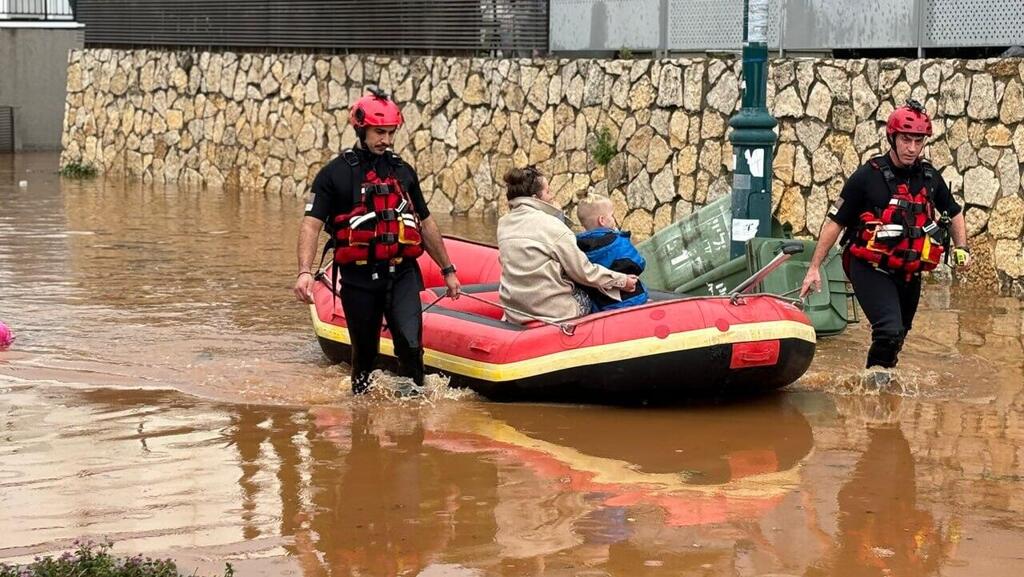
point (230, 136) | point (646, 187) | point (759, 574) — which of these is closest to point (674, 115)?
point (646, 187)

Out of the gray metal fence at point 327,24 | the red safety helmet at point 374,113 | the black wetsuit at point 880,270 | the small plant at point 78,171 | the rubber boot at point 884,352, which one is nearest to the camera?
the red safety helmet at point 374,113

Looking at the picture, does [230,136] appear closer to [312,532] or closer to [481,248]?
[481,248]

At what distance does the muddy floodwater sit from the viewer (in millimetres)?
5762

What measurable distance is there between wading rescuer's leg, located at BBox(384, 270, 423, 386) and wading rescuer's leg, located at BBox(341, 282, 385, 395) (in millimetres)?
71

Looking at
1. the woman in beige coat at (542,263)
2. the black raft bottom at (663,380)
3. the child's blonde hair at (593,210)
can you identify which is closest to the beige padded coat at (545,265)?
the woman in beige coat at (542,263)

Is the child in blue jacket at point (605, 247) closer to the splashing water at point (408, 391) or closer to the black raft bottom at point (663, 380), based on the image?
the black raft bottom at point (663, 380)

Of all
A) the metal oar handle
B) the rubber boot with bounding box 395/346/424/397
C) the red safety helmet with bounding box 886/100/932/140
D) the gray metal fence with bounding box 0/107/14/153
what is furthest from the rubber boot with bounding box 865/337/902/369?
the gray metal fence with bounding box 0/107/14/153

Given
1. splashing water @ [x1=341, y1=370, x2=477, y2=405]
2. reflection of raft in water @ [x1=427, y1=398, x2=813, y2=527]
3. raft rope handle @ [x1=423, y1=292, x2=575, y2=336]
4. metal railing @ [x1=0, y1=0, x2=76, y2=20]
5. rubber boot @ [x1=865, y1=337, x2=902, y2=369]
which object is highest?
metal railing @ [x1=0, y1=0, x2=76, y2=20]

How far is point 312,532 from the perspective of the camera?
5.99 metres

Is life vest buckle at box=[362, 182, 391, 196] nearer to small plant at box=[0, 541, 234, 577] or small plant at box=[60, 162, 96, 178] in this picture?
small plant at box=[0, 541, 234, 577]

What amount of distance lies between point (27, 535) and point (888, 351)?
4716 mm

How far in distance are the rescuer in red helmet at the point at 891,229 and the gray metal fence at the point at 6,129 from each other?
23668 mm

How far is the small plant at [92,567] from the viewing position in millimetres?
4984

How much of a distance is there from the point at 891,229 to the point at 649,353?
4.67 ft
